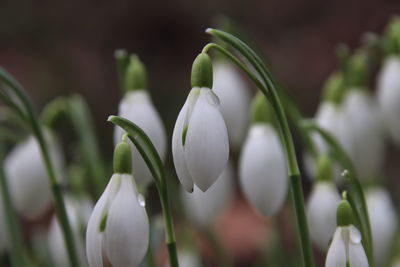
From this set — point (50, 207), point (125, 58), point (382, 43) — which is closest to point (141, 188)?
point (125, 58)

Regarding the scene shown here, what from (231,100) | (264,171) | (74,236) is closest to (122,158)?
(264,171)

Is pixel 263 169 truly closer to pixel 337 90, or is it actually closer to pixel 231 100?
pixel 337 90

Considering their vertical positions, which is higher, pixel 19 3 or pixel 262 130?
pixel 19 3

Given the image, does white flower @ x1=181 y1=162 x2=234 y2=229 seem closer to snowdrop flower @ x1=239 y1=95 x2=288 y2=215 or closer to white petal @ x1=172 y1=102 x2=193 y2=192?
snowdrop flower @ x1=239 y1=95 x2=288 y2=215

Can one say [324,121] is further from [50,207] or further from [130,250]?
[50,207]

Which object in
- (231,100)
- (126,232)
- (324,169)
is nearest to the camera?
(126,232)
